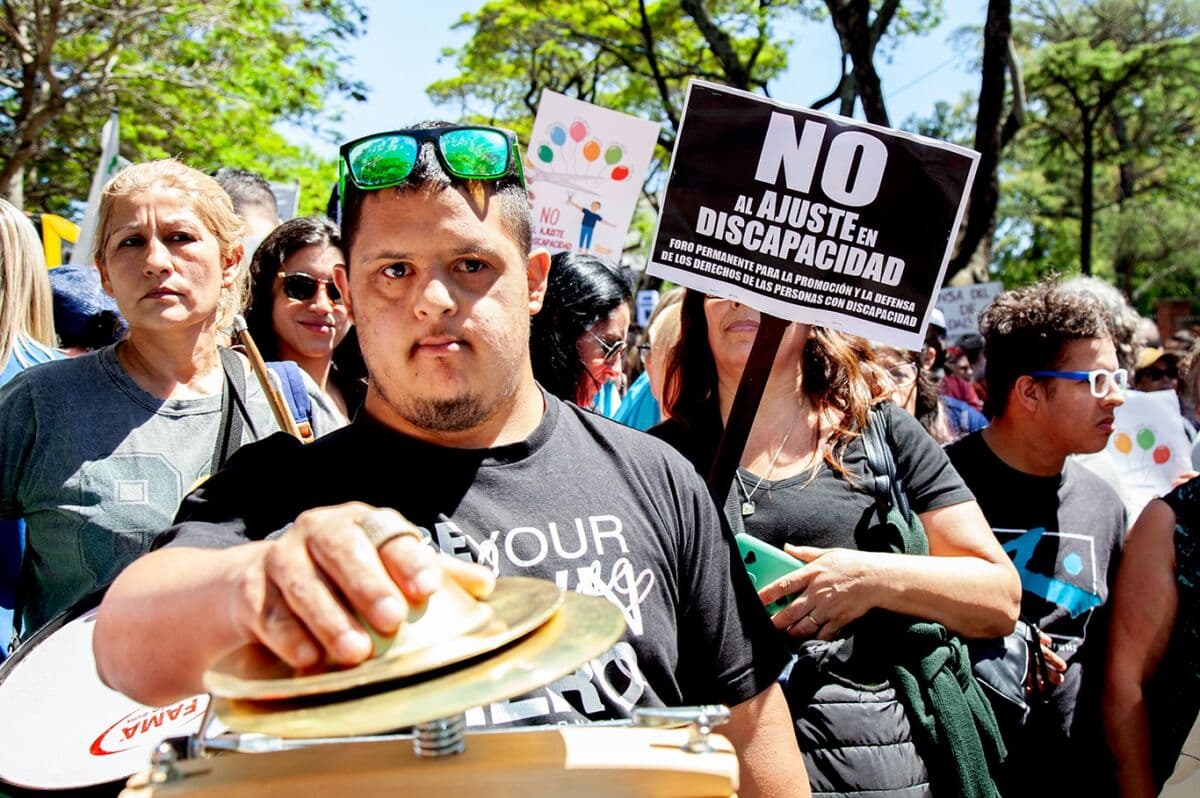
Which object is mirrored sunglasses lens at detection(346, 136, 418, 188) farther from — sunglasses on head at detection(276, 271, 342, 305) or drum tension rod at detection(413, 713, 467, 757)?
sunglasses on head at detection(276, 271, 342, 305)

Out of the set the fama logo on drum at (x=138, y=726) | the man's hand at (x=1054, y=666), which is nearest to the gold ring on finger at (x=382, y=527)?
the fama logo on drum at (x=138, y=726)

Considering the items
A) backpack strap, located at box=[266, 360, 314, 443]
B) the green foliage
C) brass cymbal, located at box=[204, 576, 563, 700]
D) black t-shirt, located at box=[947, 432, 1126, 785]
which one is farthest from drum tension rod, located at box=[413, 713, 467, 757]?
the green foliage

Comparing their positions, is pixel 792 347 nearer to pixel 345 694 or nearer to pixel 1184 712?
pixel 1184 712

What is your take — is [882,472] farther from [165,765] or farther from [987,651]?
[165,765]

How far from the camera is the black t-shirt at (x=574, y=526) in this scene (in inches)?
61.7

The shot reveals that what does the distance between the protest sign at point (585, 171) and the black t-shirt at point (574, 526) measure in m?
4.81

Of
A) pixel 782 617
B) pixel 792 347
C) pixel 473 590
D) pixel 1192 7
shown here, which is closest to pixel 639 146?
pixel 792 347

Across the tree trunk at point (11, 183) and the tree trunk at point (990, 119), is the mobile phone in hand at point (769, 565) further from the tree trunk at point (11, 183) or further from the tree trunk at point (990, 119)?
the tree trunk at point (11, 183)

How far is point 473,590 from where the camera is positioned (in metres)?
1.02

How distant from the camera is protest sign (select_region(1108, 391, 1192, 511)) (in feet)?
16.8

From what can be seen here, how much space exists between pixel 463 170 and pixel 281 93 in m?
15.1

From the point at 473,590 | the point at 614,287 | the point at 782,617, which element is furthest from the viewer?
the point at 614,287

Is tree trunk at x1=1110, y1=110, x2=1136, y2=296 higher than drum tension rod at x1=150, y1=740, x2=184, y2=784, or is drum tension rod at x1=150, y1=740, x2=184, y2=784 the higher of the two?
tree trunk at x1=1110, y1=110, x2=1136, y2=296

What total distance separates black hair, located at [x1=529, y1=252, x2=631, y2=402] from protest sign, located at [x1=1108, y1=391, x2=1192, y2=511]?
8.99 ft
